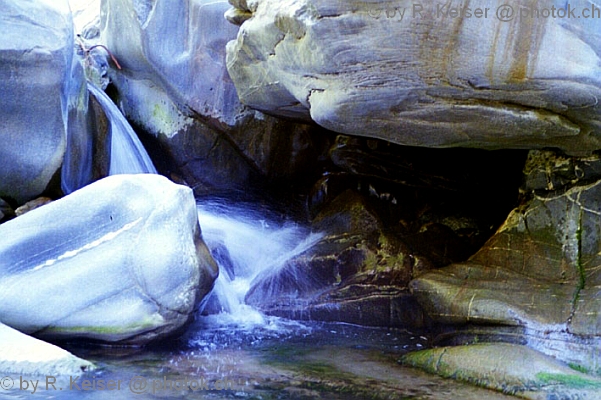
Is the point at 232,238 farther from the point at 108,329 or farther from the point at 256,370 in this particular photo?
the point at 256,370

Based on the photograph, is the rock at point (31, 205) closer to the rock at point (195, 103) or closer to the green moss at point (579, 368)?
the rock at point (195, 103)

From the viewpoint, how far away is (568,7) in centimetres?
399

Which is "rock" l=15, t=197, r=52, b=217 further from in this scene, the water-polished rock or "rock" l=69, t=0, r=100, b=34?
"rock" l=69, t=0, r=100, b=34

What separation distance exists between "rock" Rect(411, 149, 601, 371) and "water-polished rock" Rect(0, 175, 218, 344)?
1.84 m

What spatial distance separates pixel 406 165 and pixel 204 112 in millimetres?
2100

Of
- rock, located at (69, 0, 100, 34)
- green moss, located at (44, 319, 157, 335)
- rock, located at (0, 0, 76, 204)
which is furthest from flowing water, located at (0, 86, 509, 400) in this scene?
rock, located at (69, 0, 100, 34)

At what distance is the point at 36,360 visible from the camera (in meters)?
4.20

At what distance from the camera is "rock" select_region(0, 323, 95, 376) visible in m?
4.18

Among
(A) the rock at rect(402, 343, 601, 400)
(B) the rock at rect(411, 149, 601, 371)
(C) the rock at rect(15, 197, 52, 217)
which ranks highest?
(B) the rock at rect(411, 149, 601, 371)

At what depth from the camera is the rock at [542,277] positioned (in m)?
4.76

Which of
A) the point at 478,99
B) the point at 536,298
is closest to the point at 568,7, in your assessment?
the point at 478,99

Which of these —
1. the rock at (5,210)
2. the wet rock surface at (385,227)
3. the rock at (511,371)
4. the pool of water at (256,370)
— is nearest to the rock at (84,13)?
the rock at (5,210)

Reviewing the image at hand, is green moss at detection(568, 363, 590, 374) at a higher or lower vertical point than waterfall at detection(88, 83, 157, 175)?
lower

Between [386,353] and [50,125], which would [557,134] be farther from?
[50,125]
